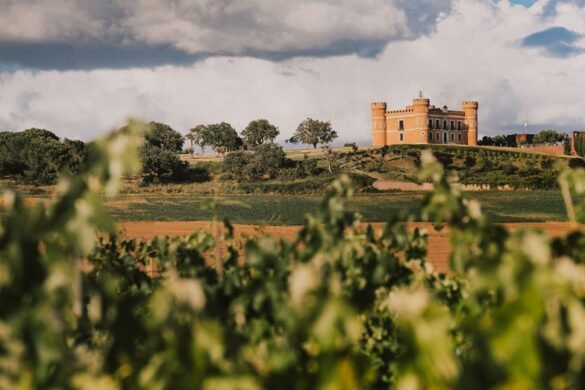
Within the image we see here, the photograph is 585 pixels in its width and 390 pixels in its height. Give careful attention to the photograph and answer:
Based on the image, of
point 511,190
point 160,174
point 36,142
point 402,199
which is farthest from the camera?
point 36,142

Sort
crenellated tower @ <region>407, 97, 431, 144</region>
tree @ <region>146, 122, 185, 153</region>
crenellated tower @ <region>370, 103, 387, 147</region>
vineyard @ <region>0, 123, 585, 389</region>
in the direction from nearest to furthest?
1. vineyard @ <region>0, 123, 585, 389</region>
2. crenellated tower @ <region>407, 97, 431, 144</region>
3. crenellated tower @ <region>370, 103, 387, 147</region>
4. tree @ <region>146, 122, 185, 153</region>

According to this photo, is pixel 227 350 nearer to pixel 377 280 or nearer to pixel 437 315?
pixel 437 315

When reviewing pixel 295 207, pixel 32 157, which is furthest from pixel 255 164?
pixel 295 207

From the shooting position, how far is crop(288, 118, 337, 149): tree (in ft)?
337

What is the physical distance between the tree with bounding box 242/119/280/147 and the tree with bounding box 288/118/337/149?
33.7 ft

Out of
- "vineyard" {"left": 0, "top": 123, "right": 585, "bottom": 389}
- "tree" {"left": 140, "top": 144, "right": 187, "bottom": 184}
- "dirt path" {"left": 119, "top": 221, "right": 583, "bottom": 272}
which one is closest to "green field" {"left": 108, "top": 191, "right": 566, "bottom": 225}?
"dirt path" {"left": 119, "top": 221, "right": 583, "bottom": 272}

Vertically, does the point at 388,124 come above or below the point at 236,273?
above

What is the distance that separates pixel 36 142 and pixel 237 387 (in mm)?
85314

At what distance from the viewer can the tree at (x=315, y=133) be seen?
102625 mm

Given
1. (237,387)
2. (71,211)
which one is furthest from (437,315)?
(71,211)

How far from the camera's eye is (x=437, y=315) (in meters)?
1.79

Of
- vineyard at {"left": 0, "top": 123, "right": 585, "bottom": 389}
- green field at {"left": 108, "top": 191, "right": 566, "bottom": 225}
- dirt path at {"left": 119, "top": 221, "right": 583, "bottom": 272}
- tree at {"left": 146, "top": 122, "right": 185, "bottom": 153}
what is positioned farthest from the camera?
tree at {"left": 146, "top": 122, "right": 185, "bottom": 153}

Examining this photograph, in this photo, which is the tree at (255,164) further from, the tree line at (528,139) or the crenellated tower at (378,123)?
the tree line at (528,139)

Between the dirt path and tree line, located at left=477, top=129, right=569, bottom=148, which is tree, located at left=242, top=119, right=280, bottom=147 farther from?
the dirt path
